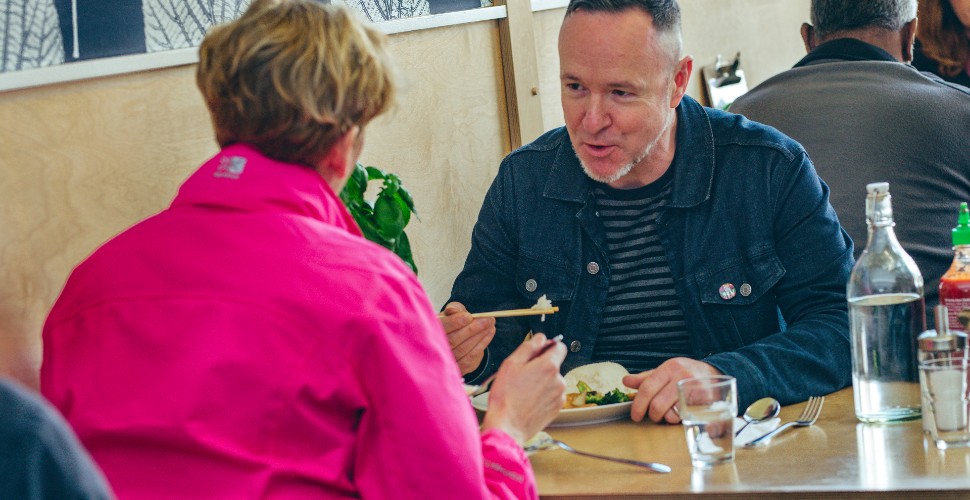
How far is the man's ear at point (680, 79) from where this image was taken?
90.5 inches

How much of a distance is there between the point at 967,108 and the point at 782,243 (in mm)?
841

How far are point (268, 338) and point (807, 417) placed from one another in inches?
33.4

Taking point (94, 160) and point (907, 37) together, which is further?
point (907, 37)

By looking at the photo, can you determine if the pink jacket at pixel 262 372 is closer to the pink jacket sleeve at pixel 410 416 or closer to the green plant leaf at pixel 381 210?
the pink jacket sleeve at pixel 410 416

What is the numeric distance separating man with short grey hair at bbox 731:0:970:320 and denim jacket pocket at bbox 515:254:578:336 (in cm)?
71

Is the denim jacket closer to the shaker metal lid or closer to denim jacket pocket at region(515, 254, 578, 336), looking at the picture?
denim jacket pocket at region(515, 254, 578, 336)

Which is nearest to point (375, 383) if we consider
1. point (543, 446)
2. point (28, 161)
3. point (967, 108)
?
point (543, 446)

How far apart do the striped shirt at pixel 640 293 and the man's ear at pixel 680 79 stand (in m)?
0.14

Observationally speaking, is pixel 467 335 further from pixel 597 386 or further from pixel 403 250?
pixel 403 250

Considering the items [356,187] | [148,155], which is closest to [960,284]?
[356,187]

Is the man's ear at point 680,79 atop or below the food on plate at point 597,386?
atop

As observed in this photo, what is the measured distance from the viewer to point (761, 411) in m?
1.71

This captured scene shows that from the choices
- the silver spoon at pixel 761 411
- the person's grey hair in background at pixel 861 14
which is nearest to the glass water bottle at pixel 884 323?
the silver spoon at pixel 761 411

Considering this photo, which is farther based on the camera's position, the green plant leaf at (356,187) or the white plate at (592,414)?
the green plant leaf at (356,187)
